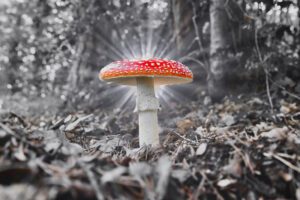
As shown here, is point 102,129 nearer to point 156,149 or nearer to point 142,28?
point 156,149

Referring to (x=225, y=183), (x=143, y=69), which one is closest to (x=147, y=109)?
(x=143, y=69)

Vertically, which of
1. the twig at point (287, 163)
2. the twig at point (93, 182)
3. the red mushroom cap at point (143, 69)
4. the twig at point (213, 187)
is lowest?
the twig at point (213, 187)

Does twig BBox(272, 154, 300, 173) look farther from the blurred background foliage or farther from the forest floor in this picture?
the blurred background foliage

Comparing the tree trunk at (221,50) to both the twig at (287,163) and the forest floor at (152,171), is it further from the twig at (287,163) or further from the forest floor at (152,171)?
the twig at (287,163)

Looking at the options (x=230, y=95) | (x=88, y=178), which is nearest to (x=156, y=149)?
(x=88, y=178)

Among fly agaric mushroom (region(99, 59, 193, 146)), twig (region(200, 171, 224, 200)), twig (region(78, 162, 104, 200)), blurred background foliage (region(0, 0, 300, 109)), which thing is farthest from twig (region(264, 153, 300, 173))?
blurred background foliage (region(0, 0, 300, 109))

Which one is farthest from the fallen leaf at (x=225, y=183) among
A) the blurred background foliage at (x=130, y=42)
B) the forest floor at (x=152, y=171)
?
the blurred background foliage at (x=130, y=42)

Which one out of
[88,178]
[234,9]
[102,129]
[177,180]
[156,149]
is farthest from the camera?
[234,9]
